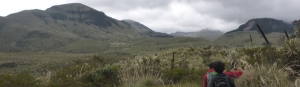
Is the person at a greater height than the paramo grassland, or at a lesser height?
greater

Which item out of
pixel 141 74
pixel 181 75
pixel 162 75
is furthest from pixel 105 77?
pixel 181 75

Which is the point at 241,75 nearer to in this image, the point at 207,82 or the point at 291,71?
the point at 291,71

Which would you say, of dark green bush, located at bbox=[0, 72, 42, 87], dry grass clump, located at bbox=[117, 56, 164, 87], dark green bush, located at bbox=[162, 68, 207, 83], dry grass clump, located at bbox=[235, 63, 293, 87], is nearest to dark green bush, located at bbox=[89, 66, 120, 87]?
dry grass clump, located at bbox=[117, 56, 164, 87]

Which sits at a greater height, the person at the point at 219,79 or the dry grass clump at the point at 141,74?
the person at the point at 219,79

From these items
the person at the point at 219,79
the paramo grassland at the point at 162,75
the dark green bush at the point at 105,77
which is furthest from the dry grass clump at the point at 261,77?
the dark green bush at the point at 105,77

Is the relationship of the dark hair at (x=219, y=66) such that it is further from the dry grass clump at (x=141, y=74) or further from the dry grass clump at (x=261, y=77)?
the dry grass clump at (x=141, y=74)

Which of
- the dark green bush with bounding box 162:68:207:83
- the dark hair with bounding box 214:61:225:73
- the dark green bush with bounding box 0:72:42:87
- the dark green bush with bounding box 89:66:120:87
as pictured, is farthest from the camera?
the dark green bush with bounding box 162:68:207:83


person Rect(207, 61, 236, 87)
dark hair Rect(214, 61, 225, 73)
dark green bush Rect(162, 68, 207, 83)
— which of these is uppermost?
dark hair Rect(214, 61, 225, 73)

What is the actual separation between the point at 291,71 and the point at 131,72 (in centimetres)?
585

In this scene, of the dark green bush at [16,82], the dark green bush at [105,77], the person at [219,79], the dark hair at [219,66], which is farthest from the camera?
the dark green bush at [105,77]

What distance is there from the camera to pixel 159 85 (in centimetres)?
1071

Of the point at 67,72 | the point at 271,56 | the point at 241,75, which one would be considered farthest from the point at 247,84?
the point at 67,72

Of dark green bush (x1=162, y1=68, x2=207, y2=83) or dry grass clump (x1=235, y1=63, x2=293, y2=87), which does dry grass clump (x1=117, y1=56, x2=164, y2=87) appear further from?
dry grass clump (x1=235, y1=63, x2=293, y2=87)

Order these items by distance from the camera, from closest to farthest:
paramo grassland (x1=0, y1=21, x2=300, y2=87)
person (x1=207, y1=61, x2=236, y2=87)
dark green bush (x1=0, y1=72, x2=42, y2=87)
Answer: person (x1=207, y1=61, x2=236, y2=87) < paramo grassland (x1=0, y1=21, x2=300, y2=87) < dark green bush (x1=0, y1=72, x2=42, y2=87)
